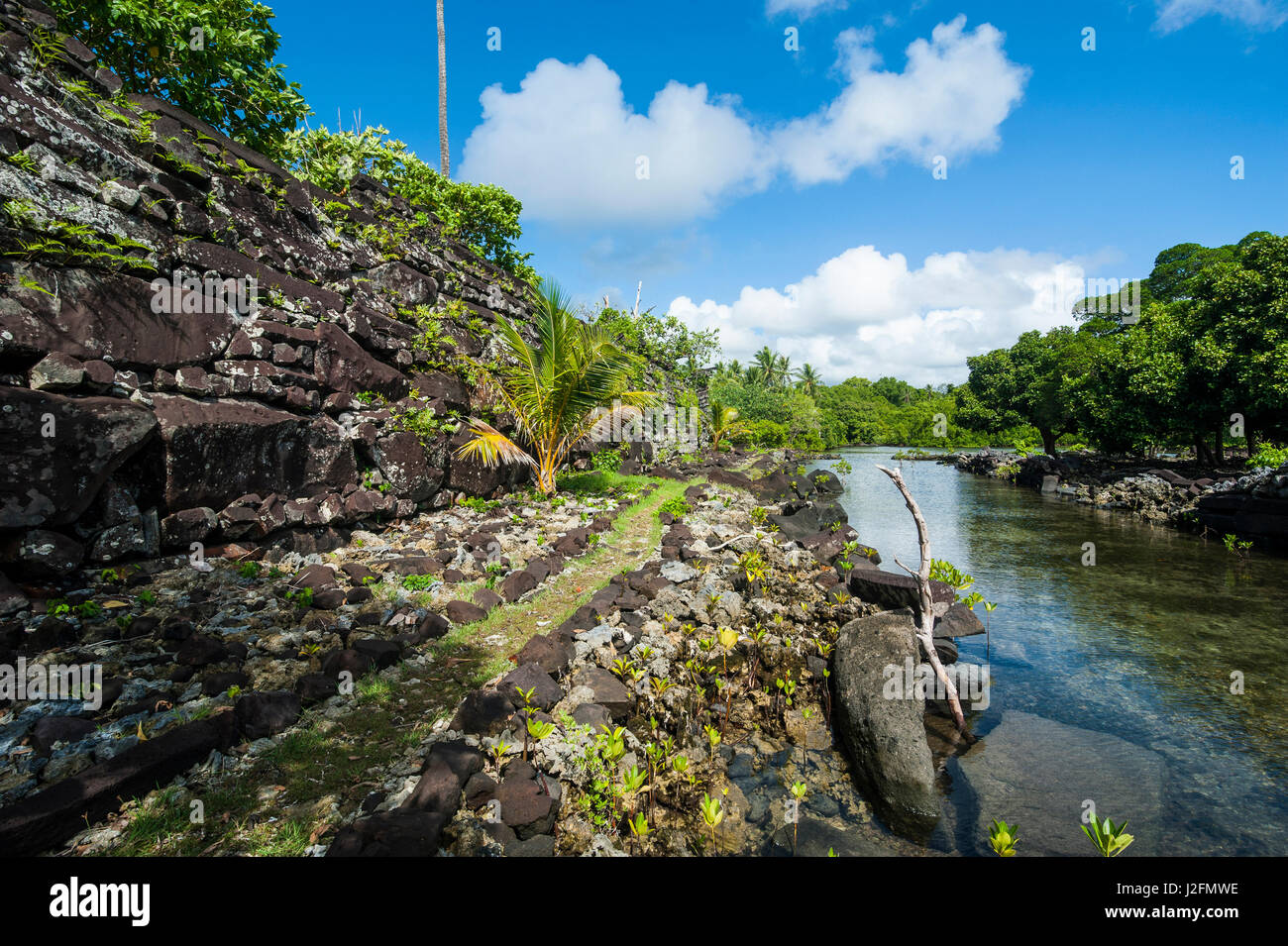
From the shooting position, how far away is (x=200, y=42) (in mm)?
9531

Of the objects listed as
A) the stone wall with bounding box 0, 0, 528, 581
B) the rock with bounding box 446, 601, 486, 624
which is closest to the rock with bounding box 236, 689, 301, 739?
the rock with bounding box 446, 601, 486, 624

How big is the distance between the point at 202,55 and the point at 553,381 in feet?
29.2

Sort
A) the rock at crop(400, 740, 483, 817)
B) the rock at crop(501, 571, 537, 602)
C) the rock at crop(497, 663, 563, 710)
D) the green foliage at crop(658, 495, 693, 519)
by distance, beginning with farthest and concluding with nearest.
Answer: the green foliage at crop(658, 495, 693, 519) < the rock at crop(501, 571, 537, 602) < the rock at crop(497, 663, 563, 710) < the rock at crop(400, 740, 483, 817)

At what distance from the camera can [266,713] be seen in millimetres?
3447

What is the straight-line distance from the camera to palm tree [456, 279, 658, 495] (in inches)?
423

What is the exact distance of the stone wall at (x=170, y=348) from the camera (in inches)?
200

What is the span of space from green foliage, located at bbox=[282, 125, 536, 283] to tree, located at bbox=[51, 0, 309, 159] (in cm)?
Result: 99

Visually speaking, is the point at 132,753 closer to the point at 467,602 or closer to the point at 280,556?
the point at 467,602

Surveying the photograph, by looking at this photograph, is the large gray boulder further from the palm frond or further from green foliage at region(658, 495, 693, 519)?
the palm frond

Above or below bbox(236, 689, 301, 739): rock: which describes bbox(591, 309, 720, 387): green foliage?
above

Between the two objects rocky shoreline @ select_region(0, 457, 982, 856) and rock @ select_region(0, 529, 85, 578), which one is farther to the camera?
rock @ select_region(0, 529, 85, 578)
